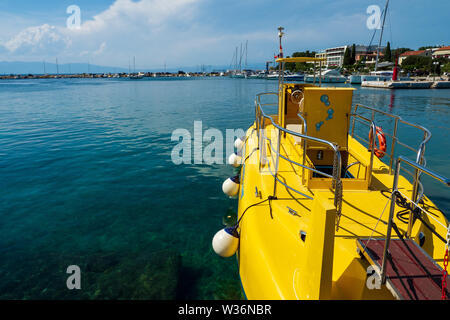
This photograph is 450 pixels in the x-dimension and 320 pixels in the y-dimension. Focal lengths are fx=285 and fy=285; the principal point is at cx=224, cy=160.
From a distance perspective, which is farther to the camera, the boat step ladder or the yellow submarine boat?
the yellow submarine boat

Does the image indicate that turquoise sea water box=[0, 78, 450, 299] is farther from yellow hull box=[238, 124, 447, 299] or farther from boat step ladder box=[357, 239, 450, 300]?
boat step ladder box=[357, 239, 450, 300]

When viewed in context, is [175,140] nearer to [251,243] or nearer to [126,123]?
[126,123]

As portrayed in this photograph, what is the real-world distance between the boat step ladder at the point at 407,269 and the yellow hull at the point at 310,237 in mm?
177

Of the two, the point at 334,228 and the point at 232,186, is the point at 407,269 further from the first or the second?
the point at 232,186

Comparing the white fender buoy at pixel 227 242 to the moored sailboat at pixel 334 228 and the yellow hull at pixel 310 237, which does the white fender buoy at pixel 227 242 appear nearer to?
the moored sailboat at pixel 334 228

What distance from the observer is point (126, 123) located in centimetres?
2116

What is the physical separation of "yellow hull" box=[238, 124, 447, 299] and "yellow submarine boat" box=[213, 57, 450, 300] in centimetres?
1

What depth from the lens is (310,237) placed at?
112 inches

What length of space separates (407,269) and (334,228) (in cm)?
97

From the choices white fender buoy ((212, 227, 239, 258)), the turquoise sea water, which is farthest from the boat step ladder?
the turquoise sea water

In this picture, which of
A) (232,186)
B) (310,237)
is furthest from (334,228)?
(232,186)

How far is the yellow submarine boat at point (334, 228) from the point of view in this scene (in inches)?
106

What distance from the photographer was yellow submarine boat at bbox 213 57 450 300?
2.69m

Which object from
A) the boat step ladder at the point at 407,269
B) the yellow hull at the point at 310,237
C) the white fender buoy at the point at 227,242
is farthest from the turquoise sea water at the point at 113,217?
the boat step ladder at the point at 407,269
